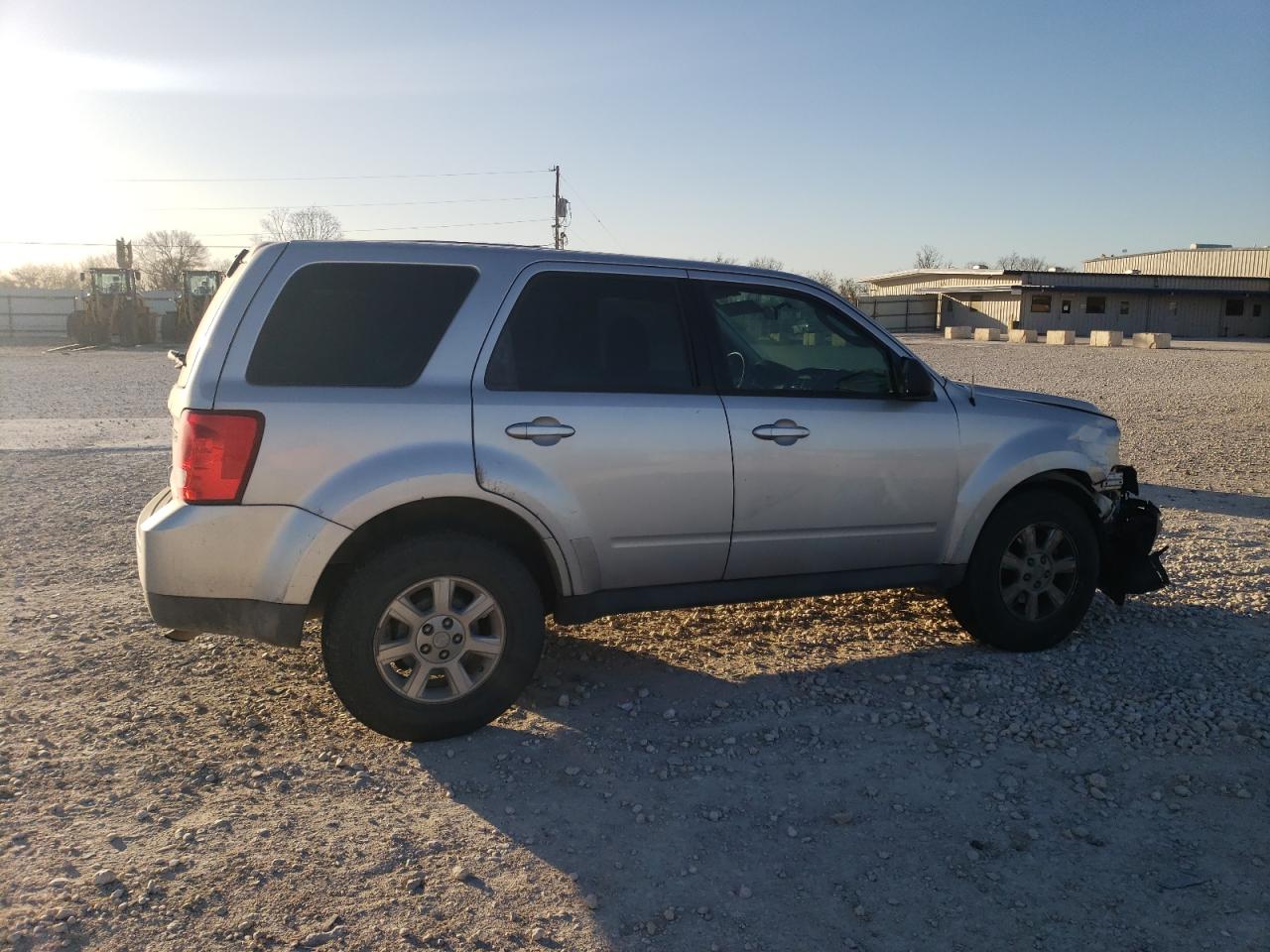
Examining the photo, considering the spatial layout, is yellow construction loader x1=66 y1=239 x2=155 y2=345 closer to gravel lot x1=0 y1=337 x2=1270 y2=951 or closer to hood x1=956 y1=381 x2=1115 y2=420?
gravel lot x1=0 y1=337 x2=1270 y2=951

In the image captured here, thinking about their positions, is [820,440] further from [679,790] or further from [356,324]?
[356,324]

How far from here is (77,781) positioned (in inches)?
151

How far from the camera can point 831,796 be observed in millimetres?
3822

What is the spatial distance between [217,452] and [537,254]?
157 cm

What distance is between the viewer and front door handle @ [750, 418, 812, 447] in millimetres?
4652

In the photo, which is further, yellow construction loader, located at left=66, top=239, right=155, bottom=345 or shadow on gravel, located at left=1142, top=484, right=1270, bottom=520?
yellow construction loader, located at left=66, top=239, right=155, bottom=345

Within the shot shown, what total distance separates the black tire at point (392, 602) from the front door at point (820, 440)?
106cm

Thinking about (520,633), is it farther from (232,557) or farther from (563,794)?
(232,557)

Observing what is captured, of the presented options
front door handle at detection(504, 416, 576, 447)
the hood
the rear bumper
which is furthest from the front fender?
the rear bumper

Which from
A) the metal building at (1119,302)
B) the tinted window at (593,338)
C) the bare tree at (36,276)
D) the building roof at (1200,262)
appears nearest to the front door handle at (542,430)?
the tinted window at (593,338)

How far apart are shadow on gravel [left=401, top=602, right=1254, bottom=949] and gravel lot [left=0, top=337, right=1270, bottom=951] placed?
0.04ft

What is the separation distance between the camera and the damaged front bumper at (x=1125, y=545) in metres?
5.51

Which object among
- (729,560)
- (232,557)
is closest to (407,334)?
(232,557)

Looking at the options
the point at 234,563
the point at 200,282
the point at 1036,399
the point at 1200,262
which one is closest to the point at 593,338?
the point at 234,563
